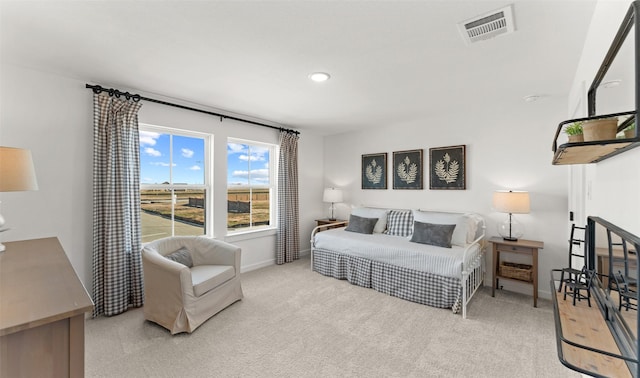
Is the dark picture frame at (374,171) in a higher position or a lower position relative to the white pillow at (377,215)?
higher

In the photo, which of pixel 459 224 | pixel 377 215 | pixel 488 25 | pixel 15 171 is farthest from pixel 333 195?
pixel 15 171

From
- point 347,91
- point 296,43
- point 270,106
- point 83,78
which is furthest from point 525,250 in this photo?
point 83,78

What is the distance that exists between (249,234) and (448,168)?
3.15m

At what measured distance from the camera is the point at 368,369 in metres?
2.02

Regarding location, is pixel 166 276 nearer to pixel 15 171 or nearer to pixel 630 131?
pixel 15 171

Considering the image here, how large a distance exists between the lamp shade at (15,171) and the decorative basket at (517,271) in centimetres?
455

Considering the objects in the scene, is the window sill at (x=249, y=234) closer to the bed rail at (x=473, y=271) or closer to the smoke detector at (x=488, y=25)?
the bed rail at (x=473, y=271)

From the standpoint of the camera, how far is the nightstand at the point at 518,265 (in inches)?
119

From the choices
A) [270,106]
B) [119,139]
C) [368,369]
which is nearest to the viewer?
[368,369]

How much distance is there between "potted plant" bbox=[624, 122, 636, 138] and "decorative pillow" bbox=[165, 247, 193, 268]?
3.35 m

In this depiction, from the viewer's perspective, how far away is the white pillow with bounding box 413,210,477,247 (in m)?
3.43

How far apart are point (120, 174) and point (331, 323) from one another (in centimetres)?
266

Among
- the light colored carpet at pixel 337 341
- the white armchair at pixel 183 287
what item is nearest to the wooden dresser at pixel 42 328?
the light colored carpet at pixel 337 341

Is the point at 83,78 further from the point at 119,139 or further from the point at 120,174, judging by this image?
the point at 120,174
